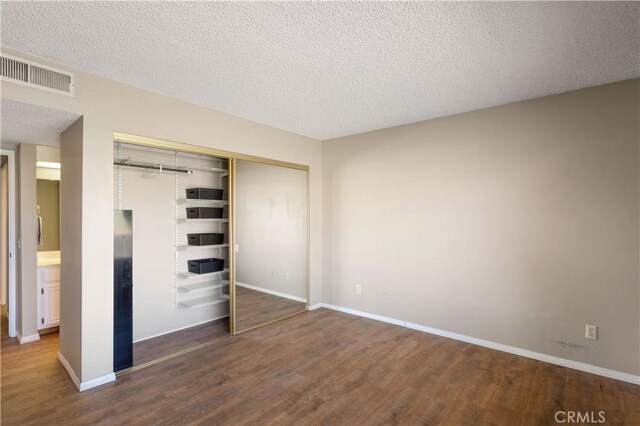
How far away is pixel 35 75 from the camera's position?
2.26 metres

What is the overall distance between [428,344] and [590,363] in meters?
1.38

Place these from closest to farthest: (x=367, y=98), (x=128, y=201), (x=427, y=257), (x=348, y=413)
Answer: (x=348, y=413) < (x=367, y=98) < (x=128, y=201) < (x=427, y=257)

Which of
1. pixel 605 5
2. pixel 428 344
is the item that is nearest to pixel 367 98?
pixel 605 5

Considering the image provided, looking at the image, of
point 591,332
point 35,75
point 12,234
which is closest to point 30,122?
point 35,75

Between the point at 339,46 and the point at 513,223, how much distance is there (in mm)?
2461

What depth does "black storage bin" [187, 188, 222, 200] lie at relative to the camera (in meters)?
3.74

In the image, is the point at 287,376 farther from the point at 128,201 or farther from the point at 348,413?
the point at 128,201

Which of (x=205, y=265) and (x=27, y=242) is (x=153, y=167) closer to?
(x=205, y=265)

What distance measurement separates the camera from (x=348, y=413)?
2244 mm

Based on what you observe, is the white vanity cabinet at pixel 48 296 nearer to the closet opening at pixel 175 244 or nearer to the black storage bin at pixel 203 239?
the closet opening at pixel 175 244

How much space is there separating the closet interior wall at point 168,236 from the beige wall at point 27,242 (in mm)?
1146

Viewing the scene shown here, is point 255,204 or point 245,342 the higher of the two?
point 255,204

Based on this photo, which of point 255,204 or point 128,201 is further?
point 255,204

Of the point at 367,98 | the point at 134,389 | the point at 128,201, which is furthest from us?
the point at 128,201
